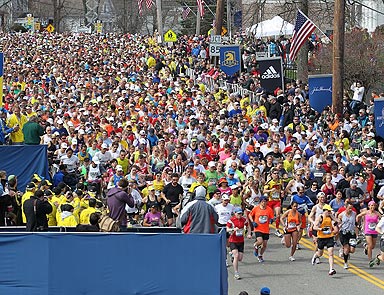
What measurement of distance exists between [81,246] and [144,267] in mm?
889

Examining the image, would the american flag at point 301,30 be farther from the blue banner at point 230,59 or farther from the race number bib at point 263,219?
the race number bib at point 263,219

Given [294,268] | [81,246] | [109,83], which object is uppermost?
[109,83]

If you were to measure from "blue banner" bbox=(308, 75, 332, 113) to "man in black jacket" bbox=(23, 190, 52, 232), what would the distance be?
1601 centimetres

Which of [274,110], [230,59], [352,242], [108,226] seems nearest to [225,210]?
[352,242]

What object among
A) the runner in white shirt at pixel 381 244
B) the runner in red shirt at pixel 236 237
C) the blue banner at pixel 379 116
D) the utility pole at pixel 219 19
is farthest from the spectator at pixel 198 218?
the utility pole at pixel 219 19

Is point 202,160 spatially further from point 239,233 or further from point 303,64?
point 303,64

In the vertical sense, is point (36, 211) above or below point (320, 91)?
below

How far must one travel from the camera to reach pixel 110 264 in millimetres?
13672

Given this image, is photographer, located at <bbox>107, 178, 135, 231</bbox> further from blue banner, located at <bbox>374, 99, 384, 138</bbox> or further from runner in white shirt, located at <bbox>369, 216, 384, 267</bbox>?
blue banner, located at <bbox>374, 99, 384, 138</bbox>

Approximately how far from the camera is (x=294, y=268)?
1834cm

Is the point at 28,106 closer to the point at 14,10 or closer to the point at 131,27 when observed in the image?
the point at 131,27

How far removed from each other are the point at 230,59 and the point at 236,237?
20.5 meters

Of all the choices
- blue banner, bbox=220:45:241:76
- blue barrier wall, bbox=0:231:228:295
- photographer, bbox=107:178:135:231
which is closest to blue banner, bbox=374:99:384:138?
photographer, bbox=107:178:135:231

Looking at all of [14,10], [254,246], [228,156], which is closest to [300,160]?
[228,156]
